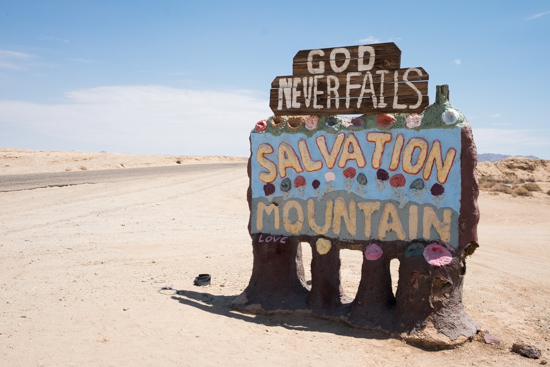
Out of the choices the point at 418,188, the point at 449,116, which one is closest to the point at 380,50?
the point at 449,116

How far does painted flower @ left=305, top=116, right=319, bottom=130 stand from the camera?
22.1 ft

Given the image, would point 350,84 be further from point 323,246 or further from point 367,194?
point 323,246

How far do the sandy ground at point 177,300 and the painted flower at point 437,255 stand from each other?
966 mm

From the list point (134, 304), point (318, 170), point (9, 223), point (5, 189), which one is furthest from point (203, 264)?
point (5, 189)

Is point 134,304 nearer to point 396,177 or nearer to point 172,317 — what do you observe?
point 172,317

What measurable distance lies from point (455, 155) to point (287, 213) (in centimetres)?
224

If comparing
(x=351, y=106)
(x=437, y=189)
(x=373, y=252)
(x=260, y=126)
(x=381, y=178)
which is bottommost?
(x=373, y=252)

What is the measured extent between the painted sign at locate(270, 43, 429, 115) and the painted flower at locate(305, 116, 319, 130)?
86mm

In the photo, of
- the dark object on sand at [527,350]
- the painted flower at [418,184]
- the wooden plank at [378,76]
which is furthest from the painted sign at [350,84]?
the dark object on sand at [527,350]

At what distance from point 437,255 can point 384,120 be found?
172 centimetres

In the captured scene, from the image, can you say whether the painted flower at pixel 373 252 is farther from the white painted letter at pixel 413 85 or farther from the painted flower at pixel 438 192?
the white painted letter at pixel 413 85

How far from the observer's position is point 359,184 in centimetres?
646

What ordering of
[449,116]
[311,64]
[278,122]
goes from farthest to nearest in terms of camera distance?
[278,122], [311,64], [449,116]

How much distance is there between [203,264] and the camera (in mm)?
9500
